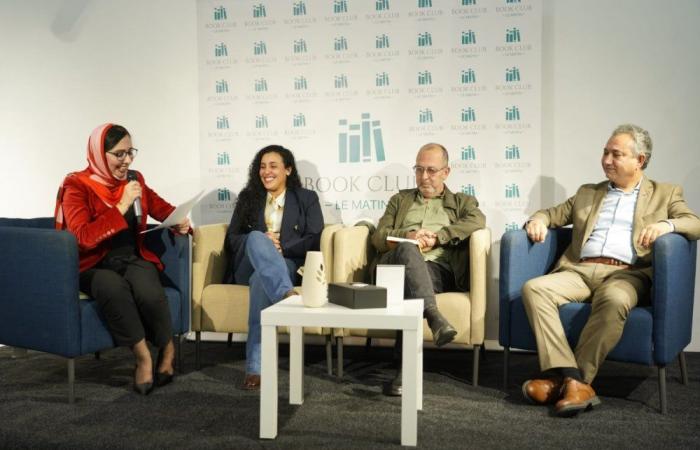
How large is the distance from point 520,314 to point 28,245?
7.08 feet

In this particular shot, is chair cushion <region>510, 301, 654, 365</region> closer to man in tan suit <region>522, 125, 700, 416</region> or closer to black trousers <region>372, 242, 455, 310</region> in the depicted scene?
man in tan suit <region>522, 125, 700, 416</region>

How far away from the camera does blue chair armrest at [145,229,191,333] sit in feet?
11.5

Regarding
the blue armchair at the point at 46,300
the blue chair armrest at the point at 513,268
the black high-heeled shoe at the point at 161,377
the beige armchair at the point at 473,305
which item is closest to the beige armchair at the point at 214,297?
the black high-heeled shoe at the point at 161,377

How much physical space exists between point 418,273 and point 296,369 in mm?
697

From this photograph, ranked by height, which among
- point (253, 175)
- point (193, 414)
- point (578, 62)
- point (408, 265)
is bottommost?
point (193, 414)

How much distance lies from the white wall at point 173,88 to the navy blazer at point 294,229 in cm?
75

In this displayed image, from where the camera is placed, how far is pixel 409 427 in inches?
93.5

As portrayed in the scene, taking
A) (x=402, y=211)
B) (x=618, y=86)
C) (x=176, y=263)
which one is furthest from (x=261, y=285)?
(x=618, y=86)

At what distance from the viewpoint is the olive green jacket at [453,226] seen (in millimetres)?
3436

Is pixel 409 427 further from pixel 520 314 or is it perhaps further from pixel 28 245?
pixel 28 245

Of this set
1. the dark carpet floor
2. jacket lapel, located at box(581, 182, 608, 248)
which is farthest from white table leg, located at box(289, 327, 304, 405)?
jacket lapel, located at box(581, 182, 608, 248)

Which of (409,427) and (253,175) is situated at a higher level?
(253,175)

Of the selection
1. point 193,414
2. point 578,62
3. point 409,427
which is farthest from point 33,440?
point 578,62

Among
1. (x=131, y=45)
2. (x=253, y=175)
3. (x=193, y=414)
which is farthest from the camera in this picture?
(x=131, y=45)
